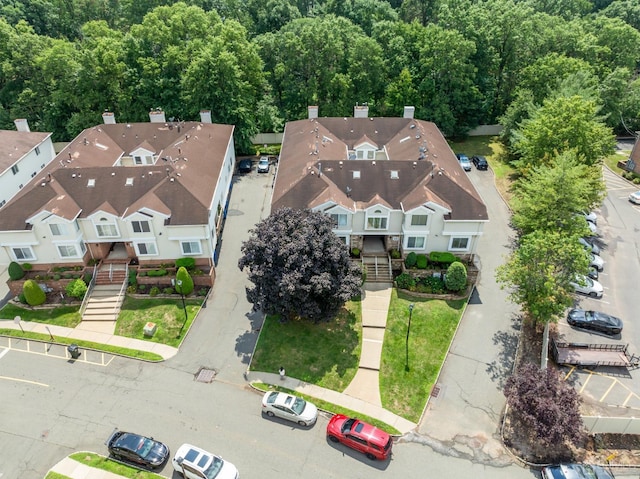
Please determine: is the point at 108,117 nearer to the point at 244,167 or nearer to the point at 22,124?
the point at 22,124

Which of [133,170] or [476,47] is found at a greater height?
[476,47]

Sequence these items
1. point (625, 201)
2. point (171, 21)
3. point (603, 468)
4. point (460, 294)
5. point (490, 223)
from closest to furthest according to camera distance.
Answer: point (603, 468), point (460, 294), point (490, 223), point (625, 201), point (171, 21)

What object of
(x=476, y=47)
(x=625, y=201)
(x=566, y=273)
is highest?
(x=476, y=47)

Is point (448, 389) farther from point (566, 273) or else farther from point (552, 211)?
point (552, 211)

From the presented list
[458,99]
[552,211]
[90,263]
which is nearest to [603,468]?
[552,211]

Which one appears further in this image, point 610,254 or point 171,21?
point 171,21

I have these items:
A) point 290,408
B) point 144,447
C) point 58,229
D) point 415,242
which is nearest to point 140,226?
point 58,229

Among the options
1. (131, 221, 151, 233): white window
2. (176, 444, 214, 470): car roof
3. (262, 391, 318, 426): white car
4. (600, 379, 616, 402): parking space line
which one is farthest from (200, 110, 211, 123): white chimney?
(600, 379, 616, 402): parking space line

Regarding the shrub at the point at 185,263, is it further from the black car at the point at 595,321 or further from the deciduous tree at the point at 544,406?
the black car at the point at 595,321
